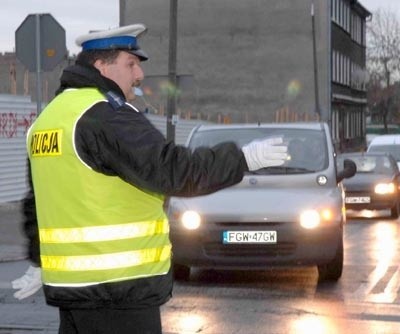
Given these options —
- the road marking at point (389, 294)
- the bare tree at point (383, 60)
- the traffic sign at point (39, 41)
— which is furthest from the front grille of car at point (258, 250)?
the bare tree at point (383, 60)

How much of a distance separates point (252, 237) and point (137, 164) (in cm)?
713

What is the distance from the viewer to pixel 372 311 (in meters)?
9.33

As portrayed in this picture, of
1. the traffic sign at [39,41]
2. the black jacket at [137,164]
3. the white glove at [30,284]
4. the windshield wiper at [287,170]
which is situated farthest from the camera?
the traffic sign at [39,41]

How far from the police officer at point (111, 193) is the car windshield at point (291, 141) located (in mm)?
7869

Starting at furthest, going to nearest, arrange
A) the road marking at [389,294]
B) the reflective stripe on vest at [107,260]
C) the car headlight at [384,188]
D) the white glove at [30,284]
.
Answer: the car headlight at [384,188]
the road marking at [389,294]
the white glove at [30,284]
the reflective stripe on vest at [107,260]

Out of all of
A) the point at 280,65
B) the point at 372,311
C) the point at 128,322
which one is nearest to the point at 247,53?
the point at 280,65

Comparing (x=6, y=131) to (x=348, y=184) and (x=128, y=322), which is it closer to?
(x=348, y=184)

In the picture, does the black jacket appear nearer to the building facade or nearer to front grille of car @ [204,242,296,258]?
front grille of car @ [204,242,296,258]

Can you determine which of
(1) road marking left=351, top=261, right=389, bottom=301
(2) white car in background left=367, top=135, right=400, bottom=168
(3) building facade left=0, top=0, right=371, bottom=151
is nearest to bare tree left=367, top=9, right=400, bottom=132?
(3) building facade left=0, top=0, right=371, bottom=151

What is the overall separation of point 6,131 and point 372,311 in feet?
48.4

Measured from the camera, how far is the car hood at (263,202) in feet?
35.5

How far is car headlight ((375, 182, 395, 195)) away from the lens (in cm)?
2180

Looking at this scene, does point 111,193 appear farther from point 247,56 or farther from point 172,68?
point 247,56

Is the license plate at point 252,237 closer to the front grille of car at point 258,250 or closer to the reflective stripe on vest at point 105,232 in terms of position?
the front grille of car at point 258,250
